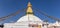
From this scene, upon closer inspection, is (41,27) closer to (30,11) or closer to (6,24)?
(6,24)

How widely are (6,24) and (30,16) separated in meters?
7.44

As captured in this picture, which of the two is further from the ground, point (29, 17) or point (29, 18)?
point (29, 17)

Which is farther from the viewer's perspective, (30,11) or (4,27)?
(30,11)

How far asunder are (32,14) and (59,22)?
6739mm

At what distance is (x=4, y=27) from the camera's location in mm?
34625

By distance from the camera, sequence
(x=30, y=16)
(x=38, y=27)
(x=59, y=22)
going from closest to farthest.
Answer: (x=38, y=27)
(x=59, y=22)
(x=30, y=16)

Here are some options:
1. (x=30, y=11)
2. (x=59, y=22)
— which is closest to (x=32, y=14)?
(x=30, y=11)

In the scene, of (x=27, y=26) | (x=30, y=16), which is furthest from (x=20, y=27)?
(x=30, y=16)

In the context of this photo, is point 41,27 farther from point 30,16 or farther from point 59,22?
point 30,16

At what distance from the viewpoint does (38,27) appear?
3394cm

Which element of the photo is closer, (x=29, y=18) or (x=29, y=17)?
(x=29, y=18)

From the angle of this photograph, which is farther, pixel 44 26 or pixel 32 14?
pixel 32 14

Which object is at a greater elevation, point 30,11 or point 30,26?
point 30,11

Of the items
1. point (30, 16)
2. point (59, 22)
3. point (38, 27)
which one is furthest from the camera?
point (30, 16)
